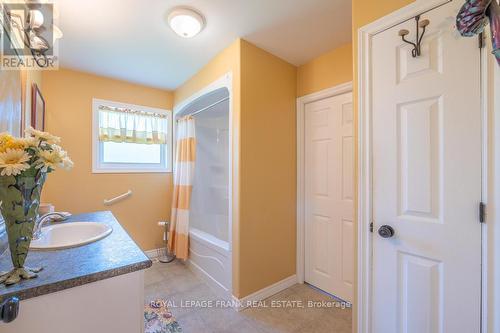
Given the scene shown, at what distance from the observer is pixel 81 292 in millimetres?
808

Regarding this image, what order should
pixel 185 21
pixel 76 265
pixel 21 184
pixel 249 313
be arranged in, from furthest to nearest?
1. pixel 249 313
2. pixel 185 21
3. pixel 76 265
4. pixel 21 184

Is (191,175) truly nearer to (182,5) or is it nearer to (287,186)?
(287,186)

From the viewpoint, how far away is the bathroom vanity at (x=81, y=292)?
73 cm

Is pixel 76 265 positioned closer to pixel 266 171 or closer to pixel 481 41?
pixel 266 171

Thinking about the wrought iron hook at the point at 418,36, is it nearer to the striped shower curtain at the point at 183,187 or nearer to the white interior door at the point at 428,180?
the white interior door at the point at 428,180

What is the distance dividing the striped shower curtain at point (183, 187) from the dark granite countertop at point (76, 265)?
1592mm

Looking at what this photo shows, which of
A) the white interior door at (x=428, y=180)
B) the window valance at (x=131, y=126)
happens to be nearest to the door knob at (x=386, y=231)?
the white interior door at (x=428, y=180)

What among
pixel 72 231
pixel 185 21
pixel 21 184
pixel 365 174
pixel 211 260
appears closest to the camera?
pixel 21 184

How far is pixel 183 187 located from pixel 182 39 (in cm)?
168

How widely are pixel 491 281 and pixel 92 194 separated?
343 centimetres

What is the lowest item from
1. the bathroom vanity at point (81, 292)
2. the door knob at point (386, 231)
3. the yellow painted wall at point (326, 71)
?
the bathroom vanity at point (81, 292)

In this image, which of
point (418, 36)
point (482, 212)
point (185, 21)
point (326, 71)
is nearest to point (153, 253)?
point (185, 21)

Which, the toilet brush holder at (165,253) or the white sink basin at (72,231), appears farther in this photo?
the toilet brush holder at (165,253)

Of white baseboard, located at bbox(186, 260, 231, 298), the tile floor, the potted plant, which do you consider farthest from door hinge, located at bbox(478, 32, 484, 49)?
white baseboard, located at bbox(186, 260, 231, 298)
